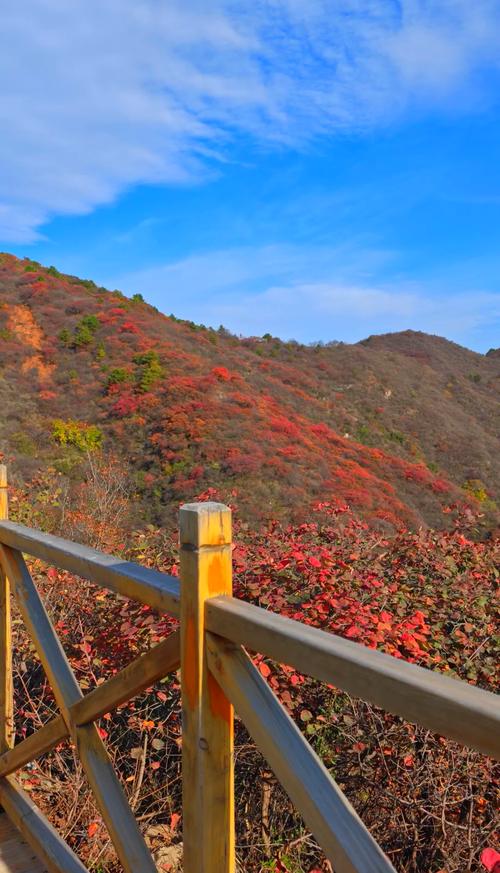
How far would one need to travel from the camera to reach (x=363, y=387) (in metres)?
33.3

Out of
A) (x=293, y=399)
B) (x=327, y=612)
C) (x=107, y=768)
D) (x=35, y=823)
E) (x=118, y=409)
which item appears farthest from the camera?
(x=293, y=399)

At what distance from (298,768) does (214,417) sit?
1756 cm

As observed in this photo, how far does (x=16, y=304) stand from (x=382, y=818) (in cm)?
2772

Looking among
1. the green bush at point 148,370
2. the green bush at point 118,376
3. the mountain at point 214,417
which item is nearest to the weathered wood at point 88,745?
the mountain at point 214,417

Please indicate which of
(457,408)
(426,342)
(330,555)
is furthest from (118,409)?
(426,342)

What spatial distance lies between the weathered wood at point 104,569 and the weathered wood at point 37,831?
882 mm

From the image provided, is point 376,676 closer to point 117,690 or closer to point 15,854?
point 117,690

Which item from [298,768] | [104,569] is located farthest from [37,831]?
[298,768]

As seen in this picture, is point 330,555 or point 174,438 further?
point 174,438

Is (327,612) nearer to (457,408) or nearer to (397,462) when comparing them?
(397,462)

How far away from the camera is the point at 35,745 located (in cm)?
216

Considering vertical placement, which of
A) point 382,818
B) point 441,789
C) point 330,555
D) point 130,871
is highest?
point 330,555

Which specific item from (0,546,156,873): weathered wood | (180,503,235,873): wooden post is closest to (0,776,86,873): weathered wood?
(0,546,156,873): weathered wood

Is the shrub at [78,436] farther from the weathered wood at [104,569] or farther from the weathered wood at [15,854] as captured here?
the weathered wood at [104,569]
